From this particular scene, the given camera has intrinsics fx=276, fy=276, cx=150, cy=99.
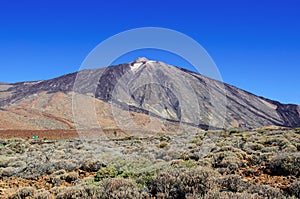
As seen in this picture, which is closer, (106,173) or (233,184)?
(233,184)

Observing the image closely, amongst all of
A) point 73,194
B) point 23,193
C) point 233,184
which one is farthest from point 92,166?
point 233,184

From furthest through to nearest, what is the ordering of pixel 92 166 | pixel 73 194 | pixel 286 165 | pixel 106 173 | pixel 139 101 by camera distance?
pixel 139 101
pixel 92 166
pixel 106 173
pixel 286 165
pixel 73 194

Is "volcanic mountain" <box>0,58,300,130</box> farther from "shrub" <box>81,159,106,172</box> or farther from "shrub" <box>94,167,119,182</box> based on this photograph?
"shrub" <box>94,167,119,182</box>

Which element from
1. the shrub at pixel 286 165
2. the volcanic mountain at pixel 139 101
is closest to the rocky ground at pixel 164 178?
the shrub at pixel 286 165

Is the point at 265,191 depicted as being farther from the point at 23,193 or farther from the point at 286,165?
the point at 23,193

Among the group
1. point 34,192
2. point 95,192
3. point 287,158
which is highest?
point 287,158

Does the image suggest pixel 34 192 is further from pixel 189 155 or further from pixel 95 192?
pixel 189 155

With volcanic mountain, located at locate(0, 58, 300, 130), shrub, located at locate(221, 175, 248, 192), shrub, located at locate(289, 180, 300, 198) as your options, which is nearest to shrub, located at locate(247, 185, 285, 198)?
shrub, located at locate(221, 175, 248, 192)

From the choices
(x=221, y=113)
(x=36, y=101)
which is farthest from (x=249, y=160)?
(x=221, y=113)

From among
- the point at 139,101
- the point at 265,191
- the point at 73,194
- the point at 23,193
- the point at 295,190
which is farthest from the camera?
the point at 139,101
